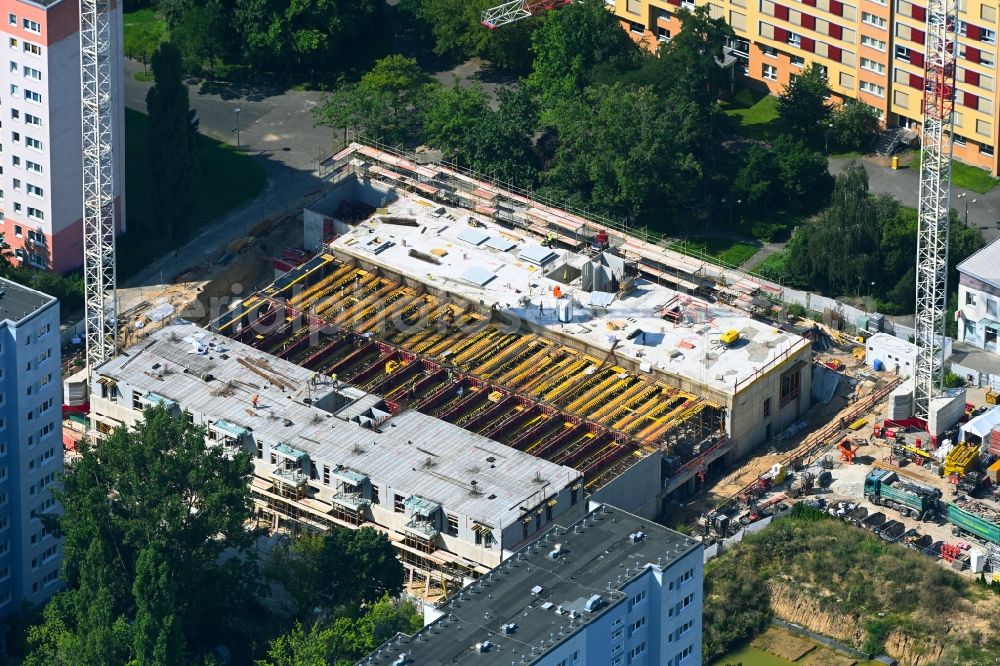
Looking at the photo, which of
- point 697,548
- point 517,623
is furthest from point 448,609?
point 697,548

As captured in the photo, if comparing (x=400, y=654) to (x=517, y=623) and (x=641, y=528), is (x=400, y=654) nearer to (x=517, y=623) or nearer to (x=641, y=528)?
(x=517, y=623)

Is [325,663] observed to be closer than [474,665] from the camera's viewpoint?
No

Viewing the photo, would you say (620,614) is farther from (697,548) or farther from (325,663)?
(325,663)

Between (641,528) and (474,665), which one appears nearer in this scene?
(474,665)

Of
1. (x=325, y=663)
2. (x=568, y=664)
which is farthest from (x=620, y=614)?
(x=325, y=663)

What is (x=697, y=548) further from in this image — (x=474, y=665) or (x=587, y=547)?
(x=474, y=665)
